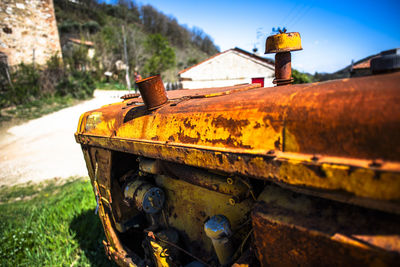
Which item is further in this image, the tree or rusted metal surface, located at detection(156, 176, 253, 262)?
the tree

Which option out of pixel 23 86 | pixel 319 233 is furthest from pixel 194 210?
pixel 23 86

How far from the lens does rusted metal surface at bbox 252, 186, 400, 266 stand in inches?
31.4

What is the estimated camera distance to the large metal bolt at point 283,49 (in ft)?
6.36

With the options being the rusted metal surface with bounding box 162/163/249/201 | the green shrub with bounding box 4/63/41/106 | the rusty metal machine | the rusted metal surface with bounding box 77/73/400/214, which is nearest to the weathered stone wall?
the green shrub with bounding box 4/63/41/106

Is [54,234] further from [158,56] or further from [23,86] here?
[158,56]

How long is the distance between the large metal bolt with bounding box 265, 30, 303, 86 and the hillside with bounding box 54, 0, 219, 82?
65.4ft

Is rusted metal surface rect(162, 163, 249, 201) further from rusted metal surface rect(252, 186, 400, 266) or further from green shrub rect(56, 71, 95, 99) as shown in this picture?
green shrub rect(56, 71, 95, 99)

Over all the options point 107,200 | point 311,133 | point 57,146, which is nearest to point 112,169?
point 107,200

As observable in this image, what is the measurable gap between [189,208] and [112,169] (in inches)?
35.9

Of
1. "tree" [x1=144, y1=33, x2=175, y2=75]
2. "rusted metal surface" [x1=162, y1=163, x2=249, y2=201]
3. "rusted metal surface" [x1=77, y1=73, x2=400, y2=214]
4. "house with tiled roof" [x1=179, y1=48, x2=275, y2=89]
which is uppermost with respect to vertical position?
"tree" [x1=144, y1=33, x2=175, y2=75]

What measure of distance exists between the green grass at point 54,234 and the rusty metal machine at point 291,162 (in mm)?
1767

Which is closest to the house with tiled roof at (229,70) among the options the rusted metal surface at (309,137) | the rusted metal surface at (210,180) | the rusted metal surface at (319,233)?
the rusted metal surface at (210,180)

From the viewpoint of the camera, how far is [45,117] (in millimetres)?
11703

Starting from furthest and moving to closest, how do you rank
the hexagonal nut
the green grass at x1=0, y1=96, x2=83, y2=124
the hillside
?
the hillside < the green grass at x1=0, y1=96, x2=83, y2=124 < the hexagonal nut
